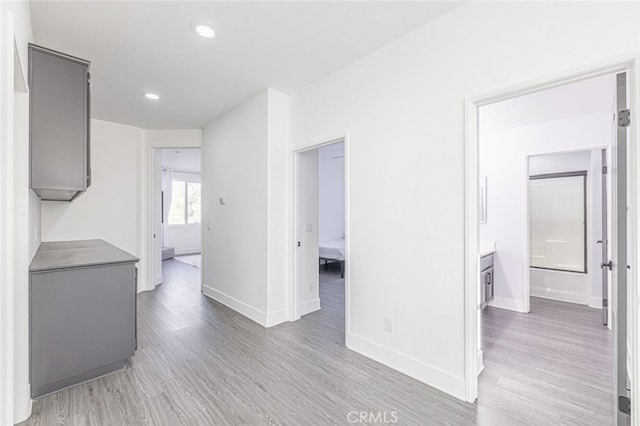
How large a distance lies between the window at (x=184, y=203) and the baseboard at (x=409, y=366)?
26.9 ft

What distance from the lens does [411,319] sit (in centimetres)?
235

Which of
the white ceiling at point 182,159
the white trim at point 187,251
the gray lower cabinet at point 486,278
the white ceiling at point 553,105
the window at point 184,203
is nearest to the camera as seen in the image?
the white ceiling at point 553,105

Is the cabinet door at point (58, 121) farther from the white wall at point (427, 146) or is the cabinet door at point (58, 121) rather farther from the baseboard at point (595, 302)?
the baseboard at point (595, 302)

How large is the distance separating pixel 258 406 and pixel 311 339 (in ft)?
3.61

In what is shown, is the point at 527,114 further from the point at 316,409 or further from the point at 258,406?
the point at 258,406

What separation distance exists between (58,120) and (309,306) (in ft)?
10.3

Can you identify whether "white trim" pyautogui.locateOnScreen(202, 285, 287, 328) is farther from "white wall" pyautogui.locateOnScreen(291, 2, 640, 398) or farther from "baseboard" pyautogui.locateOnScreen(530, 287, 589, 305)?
"baseboard" pyautogui.locateOnScreen(530, 287, 589, 305)

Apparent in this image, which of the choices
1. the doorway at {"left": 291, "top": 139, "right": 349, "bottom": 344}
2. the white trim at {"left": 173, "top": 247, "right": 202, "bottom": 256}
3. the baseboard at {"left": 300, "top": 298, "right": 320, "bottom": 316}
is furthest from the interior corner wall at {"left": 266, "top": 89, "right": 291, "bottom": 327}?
the white trim at {"left": 173, "top": 247, "right": 202, "bottom": 256}

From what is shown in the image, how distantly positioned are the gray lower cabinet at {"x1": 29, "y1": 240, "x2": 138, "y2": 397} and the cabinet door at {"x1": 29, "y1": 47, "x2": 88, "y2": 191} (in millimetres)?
659

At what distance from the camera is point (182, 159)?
305 inches

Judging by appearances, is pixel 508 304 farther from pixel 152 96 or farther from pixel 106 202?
pixel 106 202

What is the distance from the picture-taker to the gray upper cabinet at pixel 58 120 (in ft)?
6.67

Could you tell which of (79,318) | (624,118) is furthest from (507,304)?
(79,318)

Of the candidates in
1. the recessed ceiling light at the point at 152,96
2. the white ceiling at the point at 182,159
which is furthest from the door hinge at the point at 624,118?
the white ceiling at the point at 182,159
